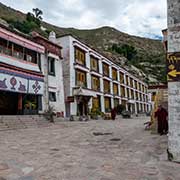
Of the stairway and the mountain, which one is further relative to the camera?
the mountain

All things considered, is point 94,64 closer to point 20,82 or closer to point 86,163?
point 20,82

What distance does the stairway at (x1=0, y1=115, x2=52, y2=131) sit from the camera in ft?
47.7

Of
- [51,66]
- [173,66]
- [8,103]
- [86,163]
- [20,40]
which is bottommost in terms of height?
[86,163]

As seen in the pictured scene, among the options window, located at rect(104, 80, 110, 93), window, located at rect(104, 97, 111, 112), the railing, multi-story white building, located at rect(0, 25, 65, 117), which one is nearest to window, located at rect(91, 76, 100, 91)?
window, located at rect(104, 80, 110, 93)

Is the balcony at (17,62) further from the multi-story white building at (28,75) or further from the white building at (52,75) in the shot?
the white building at (52,75)

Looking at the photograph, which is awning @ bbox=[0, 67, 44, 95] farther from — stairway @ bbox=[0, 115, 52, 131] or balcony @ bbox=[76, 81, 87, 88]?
balcony @ bbox=[76, 81, 87, 88]

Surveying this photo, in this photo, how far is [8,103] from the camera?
1988 cm

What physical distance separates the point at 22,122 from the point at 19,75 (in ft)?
12.3

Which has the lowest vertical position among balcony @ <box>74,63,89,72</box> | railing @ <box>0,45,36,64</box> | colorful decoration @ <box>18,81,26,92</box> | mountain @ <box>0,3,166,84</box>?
colorful decoration @ <box>18,81,26,92</box>

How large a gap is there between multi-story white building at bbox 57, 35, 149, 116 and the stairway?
847cm

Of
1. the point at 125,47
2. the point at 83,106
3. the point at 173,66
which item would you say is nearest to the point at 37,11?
the point at 125,47

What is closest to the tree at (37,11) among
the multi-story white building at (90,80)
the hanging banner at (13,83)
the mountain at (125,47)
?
the mountain at (125,47)

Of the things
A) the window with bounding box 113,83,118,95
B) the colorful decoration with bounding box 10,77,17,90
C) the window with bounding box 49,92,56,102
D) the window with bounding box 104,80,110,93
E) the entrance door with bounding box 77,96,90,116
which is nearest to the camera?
the colorful decoration with bounding box 10,77,17,90

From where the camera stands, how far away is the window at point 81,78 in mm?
28297
